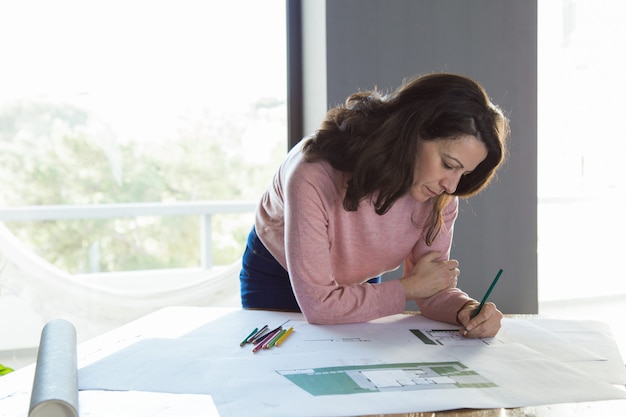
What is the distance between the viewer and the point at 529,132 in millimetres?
2689

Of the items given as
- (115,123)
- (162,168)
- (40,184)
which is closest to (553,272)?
(162,168)

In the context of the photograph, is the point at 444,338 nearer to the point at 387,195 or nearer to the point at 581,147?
the point at 387,195

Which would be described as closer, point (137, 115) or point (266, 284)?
point (266, 284)

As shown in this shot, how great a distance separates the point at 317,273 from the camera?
3.92ft

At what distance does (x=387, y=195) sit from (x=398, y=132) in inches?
4.9

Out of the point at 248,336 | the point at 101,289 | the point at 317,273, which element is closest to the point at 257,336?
the point at 248,336

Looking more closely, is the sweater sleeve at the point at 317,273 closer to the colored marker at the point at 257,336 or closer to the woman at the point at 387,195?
the woman at the point at 387,195

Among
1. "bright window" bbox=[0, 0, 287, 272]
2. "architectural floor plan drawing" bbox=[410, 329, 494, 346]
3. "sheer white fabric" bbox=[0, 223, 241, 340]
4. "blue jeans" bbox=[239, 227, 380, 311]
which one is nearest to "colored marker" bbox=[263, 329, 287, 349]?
"architectural floor plan drawing" bbox=[410, 329, 494, 346]

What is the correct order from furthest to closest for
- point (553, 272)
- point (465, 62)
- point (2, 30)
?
point (553, 272) → point (465, 62) → point (2, 30)

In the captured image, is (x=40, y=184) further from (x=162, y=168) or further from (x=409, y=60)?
(x=409, y=60)

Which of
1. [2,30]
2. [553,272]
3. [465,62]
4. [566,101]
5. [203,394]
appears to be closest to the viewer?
[203,394]

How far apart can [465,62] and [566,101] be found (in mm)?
837

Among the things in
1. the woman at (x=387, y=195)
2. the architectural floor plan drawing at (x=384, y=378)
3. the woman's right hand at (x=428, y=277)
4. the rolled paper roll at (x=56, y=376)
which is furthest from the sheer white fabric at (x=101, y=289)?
the architectural floor plan drawing at (x=384, y=378)

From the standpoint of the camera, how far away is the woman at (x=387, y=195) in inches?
47.0
